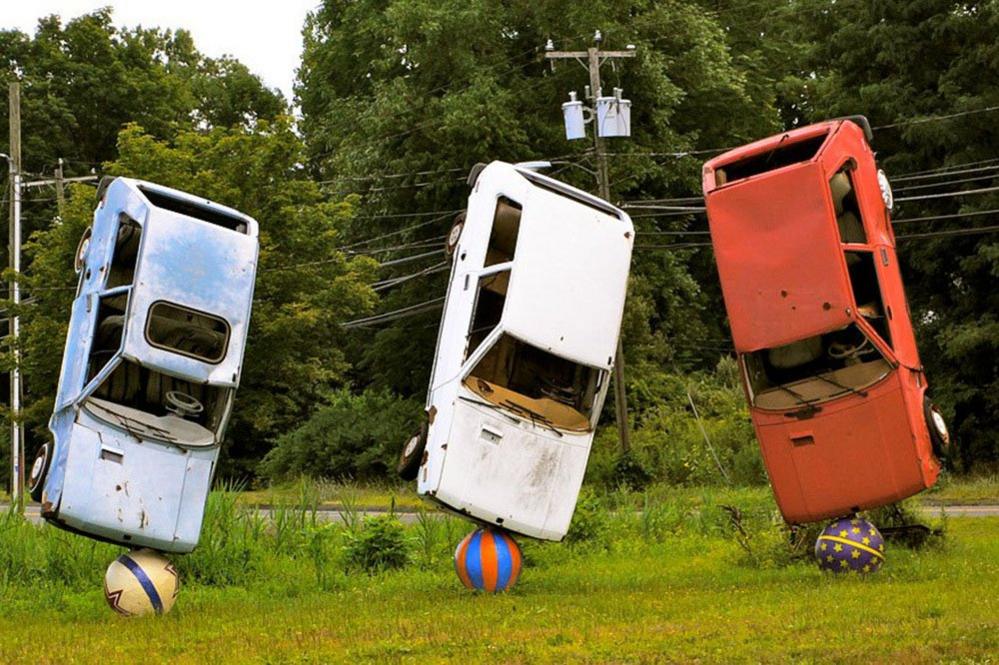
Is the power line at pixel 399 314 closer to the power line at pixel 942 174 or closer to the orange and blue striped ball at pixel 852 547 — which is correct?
the power line at pixel 942 174

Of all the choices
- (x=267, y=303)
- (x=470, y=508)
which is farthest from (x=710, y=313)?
(x=470, y=508)

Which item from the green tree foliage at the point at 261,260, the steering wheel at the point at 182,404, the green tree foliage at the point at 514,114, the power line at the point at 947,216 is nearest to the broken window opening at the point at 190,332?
the steering wheel at the point at 182,404

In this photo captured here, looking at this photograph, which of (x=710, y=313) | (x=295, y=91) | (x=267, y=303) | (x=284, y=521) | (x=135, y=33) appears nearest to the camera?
(x=284, y=521)

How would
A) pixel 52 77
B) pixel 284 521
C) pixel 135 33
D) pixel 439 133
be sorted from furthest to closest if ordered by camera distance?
1. pixel 135 33
2. pixel 52 77
3. pixel 439 133
4. pixel 284 521

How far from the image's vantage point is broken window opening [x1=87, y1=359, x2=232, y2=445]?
48.4 feet

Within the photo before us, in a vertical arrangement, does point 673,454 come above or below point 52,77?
below

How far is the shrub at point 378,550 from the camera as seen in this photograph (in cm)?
1912

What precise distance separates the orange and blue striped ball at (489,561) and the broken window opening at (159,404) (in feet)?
8.67

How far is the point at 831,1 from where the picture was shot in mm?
38812

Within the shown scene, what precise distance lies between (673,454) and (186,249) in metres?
24.2

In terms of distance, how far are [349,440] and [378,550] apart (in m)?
23.3

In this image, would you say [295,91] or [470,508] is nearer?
[470,508]

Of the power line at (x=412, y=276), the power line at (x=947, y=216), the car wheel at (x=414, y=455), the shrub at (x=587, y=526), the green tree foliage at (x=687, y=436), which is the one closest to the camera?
the car wheel at (x=414, y=455)

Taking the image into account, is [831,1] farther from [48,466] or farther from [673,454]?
[48,466]
